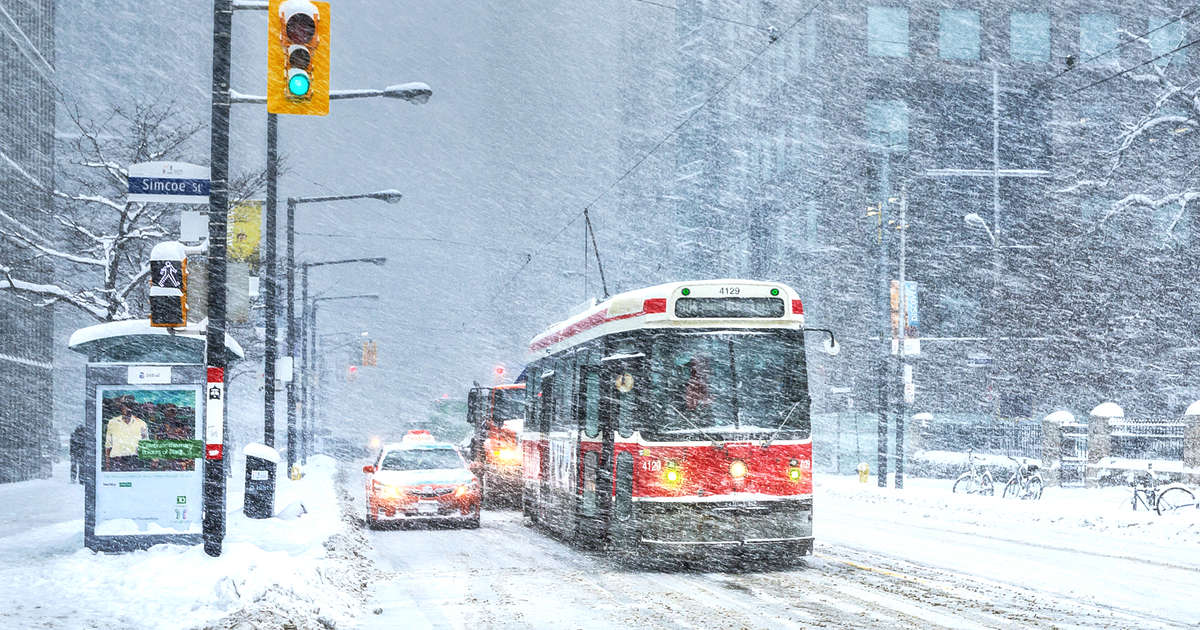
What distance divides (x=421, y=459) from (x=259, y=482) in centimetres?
366

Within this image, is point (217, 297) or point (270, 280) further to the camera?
point (270, 280)

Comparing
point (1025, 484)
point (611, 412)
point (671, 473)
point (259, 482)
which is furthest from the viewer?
point (1025, 484)

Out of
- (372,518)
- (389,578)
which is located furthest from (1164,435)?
(389,578)

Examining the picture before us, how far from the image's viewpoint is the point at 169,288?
13594mm

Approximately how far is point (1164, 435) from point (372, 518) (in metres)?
19.6

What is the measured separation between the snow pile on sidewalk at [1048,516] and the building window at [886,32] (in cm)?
2754

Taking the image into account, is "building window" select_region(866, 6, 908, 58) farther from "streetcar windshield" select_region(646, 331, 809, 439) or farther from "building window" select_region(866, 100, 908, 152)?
"streetcar windshield" select_region(646, 331, 809, 439)

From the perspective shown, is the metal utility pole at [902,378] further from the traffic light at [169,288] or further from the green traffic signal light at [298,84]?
the green traffic signal light at [298,84]

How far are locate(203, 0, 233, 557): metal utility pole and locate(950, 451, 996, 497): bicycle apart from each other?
21.6 meters

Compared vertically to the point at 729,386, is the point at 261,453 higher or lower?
lower

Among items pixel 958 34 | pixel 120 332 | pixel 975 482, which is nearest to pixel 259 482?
pixel 120 332

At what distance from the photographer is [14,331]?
36.2m

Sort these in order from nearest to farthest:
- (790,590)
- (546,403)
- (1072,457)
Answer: (790,590), (546,403), (1072,457)

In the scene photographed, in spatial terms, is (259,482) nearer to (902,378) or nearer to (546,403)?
(546,403)
